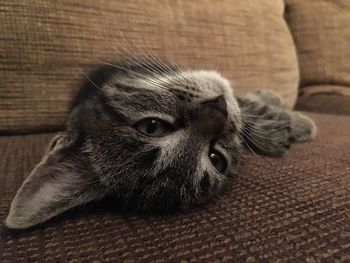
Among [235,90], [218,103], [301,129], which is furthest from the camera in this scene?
[235,90]

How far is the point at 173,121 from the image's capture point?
919 millimetres

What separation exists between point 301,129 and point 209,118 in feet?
1.74

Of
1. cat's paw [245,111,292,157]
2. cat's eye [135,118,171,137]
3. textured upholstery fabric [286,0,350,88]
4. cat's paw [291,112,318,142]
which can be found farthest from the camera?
textured upholstery fabric [286,0,350,88]

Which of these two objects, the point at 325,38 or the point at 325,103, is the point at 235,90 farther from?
the point at 325,38

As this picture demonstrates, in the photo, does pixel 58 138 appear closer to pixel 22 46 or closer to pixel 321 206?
pixel 321 206

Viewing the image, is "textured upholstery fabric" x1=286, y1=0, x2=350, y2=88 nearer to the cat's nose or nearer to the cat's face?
the cat's face

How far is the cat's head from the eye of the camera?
811 mm

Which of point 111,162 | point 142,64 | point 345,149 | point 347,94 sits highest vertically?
point 142,64

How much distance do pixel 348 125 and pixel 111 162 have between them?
43.2 inches

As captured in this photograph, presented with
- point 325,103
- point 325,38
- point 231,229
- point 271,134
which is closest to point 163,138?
point 231,229

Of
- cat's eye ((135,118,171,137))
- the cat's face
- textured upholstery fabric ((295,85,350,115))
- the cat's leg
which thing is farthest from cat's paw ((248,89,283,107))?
textured upholstery fabric ((295,85,350,115))

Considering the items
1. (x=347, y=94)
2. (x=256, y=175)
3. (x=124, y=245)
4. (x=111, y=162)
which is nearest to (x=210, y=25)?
(x=347, y=94)

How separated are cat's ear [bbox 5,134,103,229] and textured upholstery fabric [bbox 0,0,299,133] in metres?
0.69

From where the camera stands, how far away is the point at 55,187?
0.80 m
